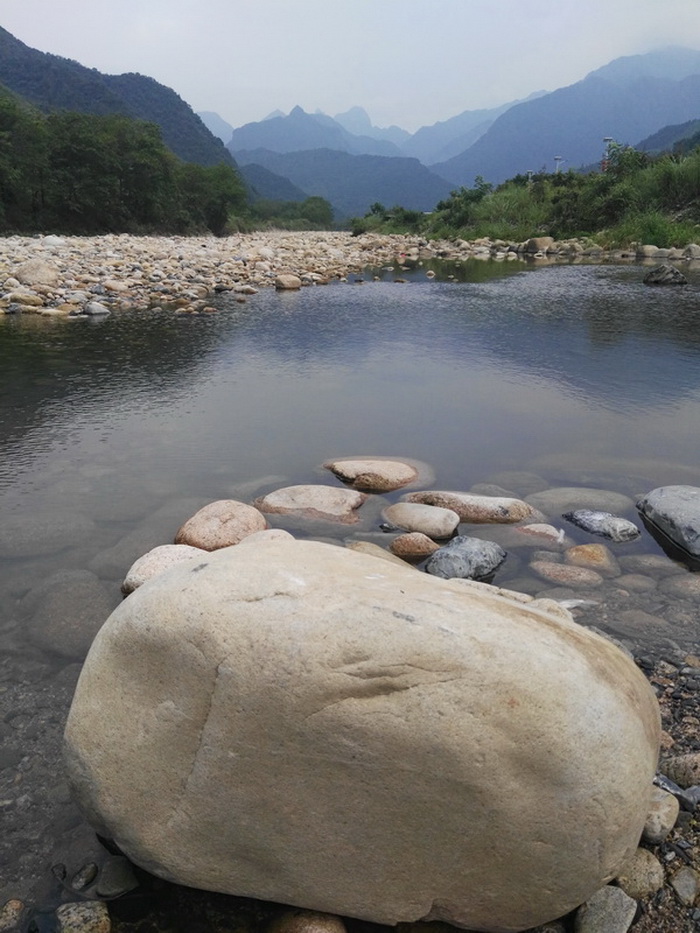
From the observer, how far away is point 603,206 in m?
40.1

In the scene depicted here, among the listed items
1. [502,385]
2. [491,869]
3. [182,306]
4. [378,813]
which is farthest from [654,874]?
[182,306]

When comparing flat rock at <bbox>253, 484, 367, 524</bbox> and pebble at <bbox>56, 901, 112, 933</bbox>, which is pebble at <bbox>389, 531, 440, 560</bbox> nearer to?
flat rock at <bbox>253, 484, 367, 524</bbox>

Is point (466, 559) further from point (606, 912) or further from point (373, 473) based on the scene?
point (606, 912)

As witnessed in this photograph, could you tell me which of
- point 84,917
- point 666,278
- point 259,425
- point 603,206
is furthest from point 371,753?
point 603,206

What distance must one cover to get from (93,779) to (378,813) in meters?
1.20

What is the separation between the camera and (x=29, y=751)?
11.7 ft

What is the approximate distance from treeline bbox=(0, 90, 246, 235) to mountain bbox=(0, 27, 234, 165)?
5328 centimetres

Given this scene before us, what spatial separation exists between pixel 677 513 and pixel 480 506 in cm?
176

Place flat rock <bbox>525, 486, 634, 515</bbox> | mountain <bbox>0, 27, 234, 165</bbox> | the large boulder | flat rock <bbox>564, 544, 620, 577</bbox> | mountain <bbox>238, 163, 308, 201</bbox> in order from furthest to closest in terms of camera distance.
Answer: mountain <bbox>238, 163, 308, 201</bbox> < mountain <bbox>0, 27, 234, 165</bbox> < flat rock <bbox>525, 486, 634, 515</bbox> < flat rock <bbox>564, 544, 620, 577</bbox> < the large boulder

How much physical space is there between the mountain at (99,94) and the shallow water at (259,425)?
89433 millimetres

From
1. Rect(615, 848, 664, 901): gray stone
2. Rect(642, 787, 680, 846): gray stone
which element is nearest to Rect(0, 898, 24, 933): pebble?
Rect(615, 848, 664, 901): gray stone

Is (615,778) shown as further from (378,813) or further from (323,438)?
(323,438)

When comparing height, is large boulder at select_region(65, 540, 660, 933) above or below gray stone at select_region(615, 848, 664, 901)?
above

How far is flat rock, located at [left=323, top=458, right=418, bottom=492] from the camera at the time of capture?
24.0ft
